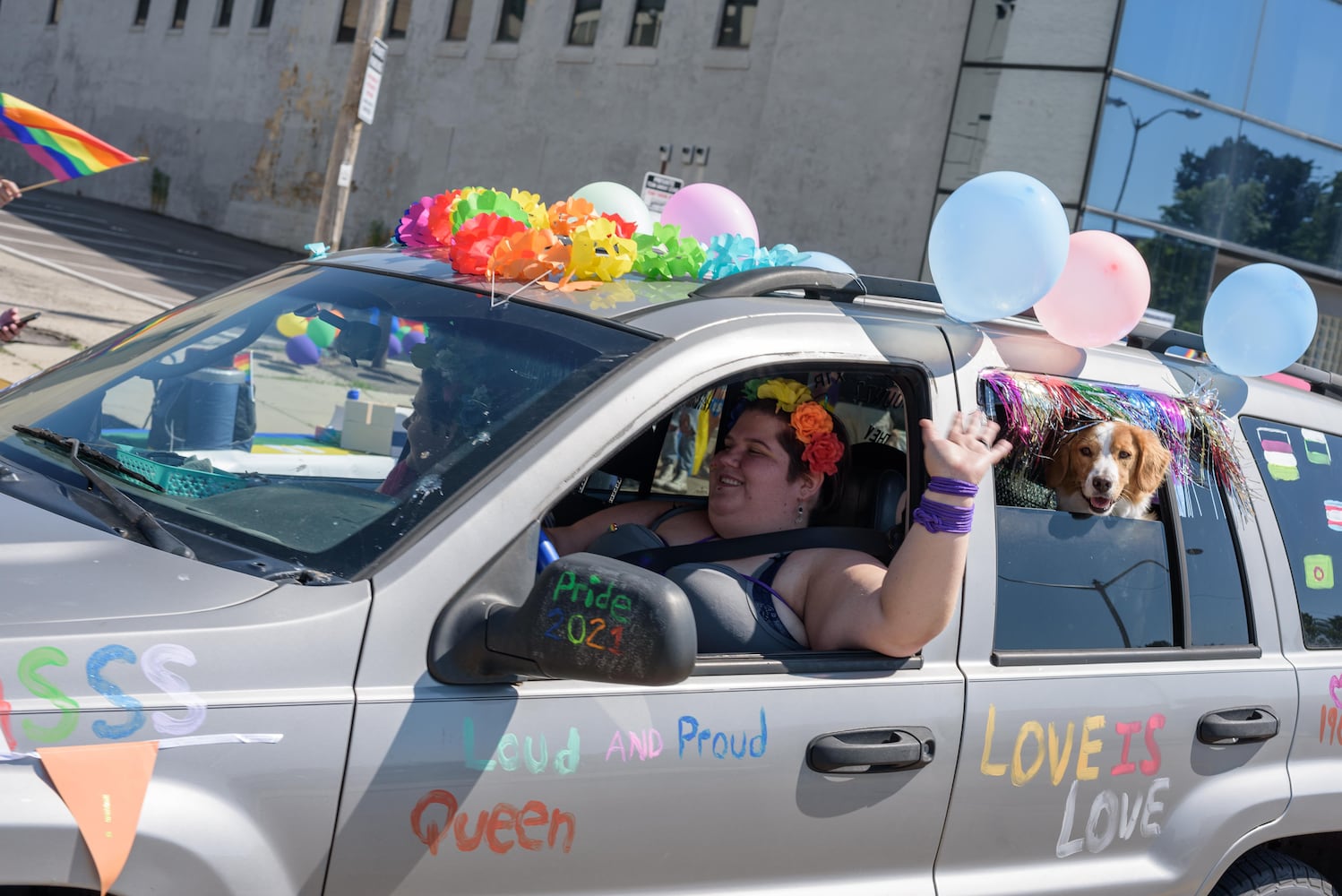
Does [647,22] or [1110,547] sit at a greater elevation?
[647,22]

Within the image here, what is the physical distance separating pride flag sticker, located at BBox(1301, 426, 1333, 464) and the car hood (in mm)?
2575

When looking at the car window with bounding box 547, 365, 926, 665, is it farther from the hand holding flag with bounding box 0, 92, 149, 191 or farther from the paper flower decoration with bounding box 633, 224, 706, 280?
the hand holding flag with bounding box 0, 92, 149, 191

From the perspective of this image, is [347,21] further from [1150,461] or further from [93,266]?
[1150,461]

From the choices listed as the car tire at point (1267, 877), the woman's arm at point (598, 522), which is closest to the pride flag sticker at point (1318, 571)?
the car tire at point (1267, 877)

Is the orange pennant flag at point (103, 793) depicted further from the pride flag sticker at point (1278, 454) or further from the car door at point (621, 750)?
the pride flag sticker at point (1278, 454)

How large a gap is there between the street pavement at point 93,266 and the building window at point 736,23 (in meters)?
9.16

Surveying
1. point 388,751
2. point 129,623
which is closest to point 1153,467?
point 388,751

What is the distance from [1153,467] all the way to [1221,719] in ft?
1.86

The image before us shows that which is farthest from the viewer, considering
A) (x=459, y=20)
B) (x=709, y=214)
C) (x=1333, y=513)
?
(x=459, y=20)

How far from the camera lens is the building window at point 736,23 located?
22484 mm

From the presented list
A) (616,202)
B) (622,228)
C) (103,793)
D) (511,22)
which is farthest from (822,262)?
(511,22)

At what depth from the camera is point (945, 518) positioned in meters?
2.42

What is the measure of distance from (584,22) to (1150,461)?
77.1ft

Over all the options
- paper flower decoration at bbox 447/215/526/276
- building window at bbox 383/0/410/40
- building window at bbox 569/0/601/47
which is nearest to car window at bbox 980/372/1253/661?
paper flower decoration at bbox 447/215/526/276
